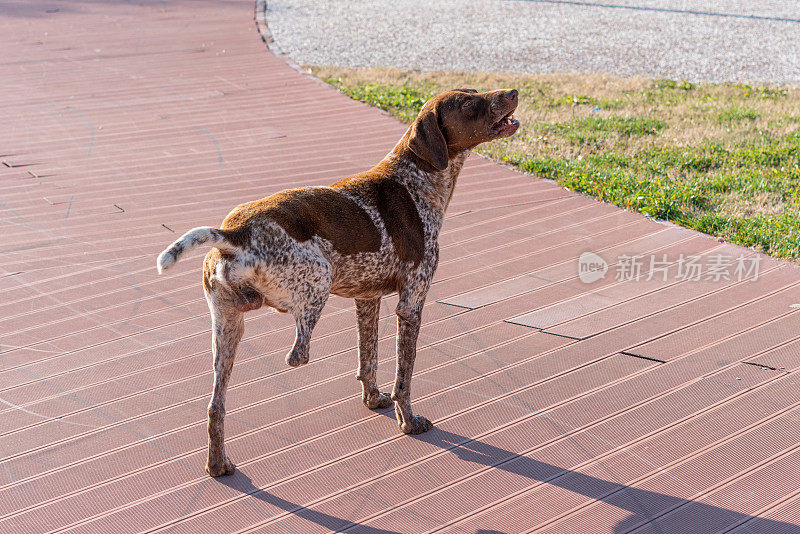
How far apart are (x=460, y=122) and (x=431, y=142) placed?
178mm

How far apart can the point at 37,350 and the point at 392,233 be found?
2585mm

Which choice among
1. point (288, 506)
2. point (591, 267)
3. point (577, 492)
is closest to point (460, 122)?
point (577, 492)

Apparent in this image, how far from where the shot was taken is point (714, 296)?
5652mm

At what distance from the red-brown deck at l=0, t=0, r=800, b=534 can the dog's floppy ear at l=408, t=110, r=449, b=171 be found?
55.5 inches

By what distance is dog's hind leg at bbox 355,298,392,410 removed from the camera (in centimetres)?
430

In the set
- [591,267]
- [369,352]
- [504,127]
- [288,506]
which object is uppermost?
[504,127]

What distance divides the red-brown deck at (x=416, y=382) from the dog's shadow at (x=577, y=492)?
0.04 ft

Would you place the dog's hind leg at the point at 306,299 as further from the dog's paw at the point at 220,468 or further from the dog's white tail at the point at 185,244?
the dog's paw at the point at 220,468

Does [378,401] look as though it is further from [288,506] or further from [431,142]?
[431,142]

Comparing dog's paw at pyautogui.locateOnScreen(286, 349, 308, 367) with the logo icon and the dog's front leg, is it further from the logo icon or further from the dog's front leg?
the logo icon

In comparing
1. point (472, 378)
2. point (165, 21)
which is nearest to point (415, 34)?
point (165, 21)

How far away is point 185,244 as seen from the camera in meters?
3.19

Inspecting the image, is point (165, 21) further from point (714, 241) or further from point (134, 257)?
point (714, 241)

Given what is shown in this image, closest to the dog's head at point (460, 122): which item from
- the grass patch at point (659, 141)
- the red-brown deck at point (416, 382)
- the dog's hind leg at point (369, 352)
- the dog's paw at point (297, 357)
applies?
the dog's hind leg at point (369, 352)
